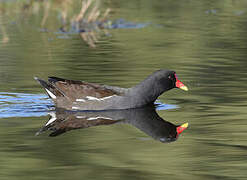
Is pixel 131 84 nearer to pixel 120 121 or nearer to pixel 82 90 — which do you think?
pixel 82 90

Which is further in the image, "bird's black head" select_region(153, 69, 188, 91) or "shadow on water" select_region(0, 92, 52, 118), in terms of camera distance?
"bird's black head" select_region(153, 69, 188, 91)

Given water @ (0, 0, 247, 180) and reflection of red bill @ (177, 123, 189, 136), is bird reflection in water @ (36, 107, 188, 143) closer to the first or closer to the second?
reflection of red bill @ (177, 123, 189, 136)

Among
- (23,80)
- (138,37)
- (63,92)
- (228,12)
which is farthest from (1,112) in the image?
(228,12)

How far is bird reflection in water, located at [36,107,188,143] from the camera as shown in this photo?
9062 millimetres

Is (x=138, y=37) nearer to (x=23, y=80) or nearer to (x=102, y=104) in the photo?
(x=23, y=80)

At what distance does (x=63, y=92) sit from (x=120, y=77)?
2.54 meters

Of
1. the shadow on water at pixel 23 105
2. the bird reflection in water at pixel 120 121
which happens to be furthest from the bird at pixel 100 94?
the shadow on water at pixel 23 105

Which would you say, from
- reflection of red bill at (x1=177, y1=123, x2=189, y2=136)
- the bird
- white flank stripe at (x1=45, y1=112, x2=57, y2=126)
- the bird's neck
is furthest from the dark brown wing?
reflection of red bill at (x1=177, y1=123, x2=189, y2=136)

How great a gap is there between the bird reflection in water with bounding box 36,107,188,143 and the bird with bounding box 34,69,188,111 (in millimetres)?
114

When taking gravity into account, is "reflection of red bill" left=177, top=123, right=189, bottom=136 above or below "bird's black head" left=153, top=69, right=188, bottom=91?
below

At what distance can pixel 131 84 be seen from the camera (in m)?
12.4

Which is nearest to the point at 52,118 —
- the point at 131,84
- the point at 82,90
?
the point at 82,90

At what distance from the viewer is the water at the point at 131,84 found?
7355 mm

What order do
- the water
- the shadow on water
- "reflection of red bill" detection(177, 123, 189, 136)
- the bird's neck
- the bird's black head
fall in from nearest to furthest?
the water, "reflection of red bill" detection(177, 123, 189, 136), the shadow on water, the bird's neck, the bird's black head
